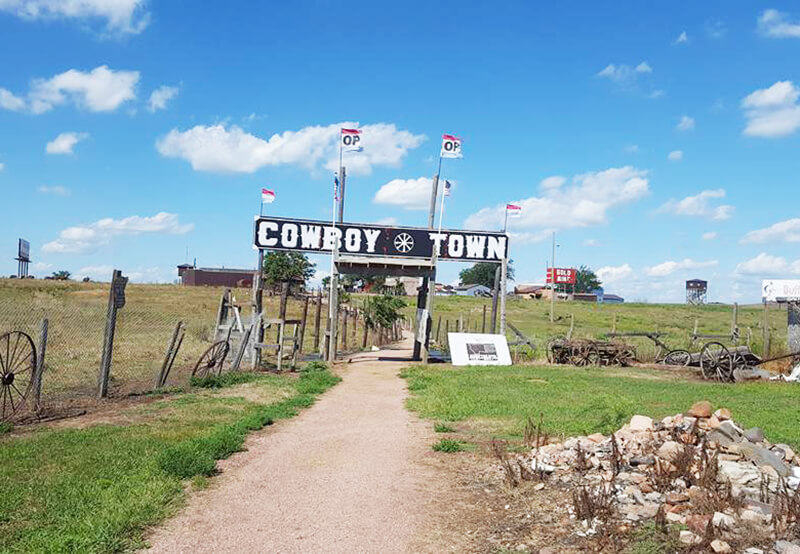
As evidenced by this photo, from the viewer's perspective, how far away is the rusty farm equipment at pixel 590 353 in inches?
955

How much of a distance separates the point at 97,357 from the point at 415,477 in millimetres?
14835

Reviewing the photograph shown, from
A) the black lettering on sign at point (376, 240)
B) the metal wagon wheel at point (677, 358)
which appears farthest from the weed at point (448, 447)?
the metal wagon wheel at point (677, 358)

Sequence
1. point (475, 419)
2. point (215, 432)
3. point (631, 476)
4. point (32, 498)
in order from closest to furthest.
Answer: point (32, 498) < point (631, 476) < point (215, 432) < point (475, 419)

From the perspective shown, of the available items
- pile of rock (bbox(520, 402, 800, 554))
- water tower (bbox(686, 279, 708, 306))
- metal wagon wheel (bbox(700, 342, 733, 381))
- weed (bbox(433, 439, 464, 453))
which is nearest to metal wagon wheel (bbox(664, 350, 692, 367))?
metal wagon wheel (bbox(700, 342, 733, 381))

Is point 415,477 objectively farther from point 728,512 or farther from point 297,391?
point 297,391

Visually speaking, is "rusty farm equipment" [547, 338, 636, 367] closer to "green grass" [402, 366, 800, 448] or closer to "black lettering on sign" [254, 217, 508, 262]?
"green grass" [402, 366, 800, 448]

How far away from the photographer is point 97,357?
66.3ft

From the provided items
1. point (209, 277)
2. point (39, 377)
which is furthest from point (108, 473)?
point (209, 277)

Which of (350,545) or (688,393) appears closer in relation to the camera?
(350,545)

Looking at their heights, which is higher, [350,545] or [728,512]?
[728,512]

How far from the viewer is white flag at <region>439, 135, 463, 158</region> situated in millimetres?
23969

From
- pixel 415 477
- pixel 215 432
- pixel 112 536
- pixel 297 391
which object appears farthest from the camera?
pixel 297 391

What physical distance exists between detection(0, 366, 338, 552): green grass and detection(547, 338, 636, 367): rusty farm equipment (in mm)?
14285

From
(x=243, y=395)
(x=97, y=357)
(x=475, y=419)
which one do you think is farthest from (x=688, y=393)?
(x=97, y=357)
